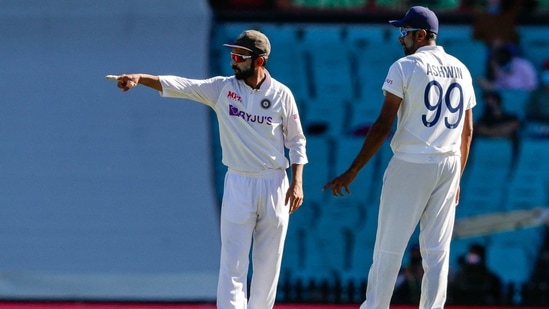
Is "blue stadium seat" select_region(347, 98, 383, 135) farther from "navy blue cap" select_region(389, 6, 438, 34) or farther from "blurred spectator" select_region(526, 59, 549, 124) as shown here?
"navy blue cap" select_region(389, 6, 438, 34)

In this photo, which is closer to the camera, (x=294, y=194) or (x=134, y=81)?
(x=134, y=81)

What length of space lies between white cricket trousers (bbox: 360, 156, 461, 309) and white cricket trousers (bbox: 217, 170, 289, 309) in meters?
0.49

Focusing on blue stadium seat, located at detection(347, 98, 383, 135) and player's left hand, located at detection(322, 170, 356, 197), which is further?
blue stadium seat, located at detection(347, 98, 383, 135)

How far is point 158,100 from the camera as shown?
28.3 feet

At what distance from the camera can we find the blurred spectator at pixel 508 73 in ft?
28.3

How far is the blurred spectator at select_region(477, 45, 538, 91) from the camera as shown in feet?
28.3

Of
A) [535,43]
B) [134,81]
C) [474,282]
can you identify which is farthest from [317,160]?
[134,81]

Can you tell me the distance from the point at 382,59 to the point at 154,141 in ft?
5.45

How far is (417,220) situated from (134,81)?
1.37 m

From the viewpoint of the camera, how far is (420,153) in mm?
5398

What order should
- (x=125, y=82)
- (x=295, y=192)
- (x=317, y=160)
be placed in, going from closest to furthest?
(x=125, y=82)
(x=295, y=192)
(x=317, y=160)

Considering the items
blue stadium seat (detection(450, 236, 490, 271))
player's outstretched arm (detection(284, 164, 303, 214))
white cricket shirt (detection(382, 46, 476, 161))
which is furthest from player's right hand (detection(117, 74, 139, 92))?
blue stadium seat (detection(450, 236, 490, 271))

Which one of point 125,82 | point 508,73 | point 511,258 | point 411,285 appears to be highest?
point 508,73

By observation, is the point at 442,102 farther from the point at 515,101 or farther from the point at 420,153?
the point at 515,101
